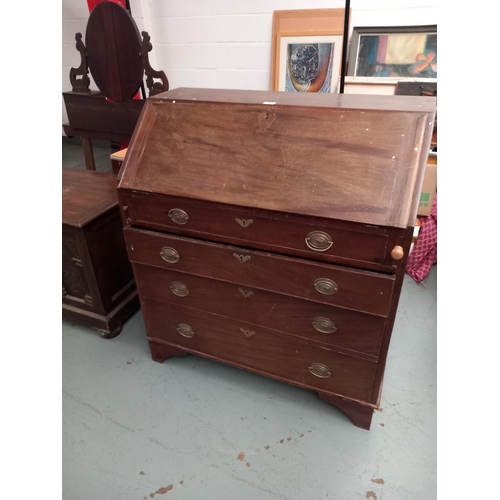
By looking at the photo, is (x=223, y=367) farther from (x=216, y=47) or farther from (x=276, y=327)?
(x=216, y=47)

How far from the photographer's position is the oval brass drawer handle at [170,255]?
137 centimetres

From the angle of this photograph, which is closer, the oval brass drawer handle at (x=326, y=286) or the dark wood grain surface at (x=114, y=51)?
the oval brass drawer handle at (x=326, y=286)

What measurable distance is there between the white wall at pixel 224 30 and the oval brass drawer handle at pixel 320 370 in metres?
1.99

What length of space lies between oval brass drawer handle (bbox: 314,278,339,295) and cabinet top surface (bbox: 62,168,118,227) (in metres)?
1.07

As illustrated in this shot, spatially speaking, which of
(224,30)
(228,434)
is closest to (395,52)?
(224,30)

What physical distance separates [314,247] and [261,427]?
2.66ft

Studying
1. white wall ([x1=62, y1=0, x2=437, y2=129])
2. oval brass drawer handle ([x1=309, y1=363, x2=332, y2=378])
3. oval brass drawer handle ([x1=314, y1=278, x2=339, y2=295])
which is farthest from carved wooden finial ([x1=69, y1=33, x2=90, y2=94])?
oval brass drawer handle ([x1=309, y1=363, x2=332, y2=378])

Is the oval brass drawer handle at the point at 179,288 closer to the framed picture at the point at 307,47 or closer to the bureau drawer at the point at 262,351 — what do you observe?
the bureau drawer at the point at 262,351

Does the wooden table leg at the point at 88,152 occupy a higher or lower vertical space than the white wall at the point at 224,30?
lower

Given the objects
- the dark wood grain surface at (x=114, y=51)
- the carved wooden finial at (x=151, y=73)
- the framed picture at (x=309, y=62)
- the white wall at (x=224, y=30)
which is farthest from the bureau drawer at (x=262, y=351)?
the white wall at (x=224, y=30)

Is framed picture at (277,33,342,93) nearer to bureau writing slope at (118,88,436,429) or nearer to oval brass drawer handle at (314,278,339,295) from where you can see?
bureau writing slope at (118,88,436,429)

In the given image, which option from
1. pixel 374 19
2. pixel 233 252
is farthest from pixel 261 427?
pixel 374 19

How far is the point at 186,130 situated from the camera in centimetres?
129
